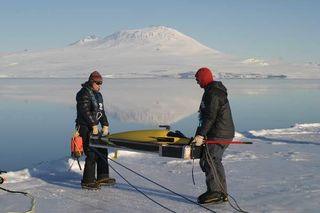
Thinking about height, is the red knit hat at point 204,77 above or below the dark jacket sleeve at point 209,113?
above

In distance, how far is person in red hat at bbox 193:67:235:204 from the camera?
17.0 ft

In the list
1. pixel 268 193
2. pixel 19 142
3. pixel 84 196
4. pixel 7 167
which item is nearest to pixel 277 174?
pixel 268 193

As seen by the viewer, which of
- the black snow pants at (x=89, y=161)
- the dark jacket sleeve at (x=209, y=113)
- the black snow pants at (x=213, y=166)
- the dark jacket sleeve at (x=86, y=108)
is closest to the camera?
the dark jacket sleeve at (x=209, y=113)

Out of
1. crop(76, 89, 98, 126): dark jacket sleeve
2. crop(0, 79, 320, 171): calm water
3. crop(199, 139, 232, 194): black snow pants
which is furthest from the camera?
crop(0, 79, 320, 171): calm water

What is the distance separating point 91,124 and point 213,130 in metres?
1.79

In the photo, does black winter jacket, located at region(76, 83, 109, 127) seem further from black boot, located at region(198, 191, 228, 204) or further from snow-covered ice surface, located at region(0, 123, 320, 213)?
black boot, located at region(198, 191, 228, 204)

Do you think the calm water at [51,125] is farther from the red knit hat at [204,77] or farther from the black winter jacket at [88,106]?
the red knit hat at [204,77]

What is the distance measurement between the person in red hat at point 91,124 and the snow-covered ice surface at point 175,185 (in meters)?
0.18

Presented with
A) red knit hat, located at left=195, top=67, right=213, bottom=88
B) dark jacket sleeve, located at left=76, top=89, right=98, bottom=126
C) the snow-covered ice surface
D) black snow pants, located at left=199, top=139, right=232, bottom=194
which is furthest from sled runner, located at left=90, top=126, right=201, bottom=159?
red knit hat, located at left=195, top=67, right=213, bottom=88

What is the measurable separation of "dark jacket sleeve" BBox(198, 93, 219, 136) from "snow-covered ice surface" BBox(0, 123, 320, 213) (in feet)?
3.09

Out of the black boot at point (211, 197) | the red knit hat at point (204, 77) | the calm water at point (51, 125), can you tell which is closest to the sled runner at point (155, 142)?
the black boot at point (211, 197)

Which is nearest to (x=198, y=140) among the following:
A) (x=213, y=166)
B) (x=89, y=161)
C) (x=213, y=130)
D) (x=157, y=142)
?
(x=213, y=130)

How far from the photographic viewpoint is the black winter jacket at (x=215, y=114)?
5164 millimetres

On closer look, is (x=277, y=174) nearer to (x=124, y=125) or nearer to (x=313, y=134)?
(x=313, y=134)
